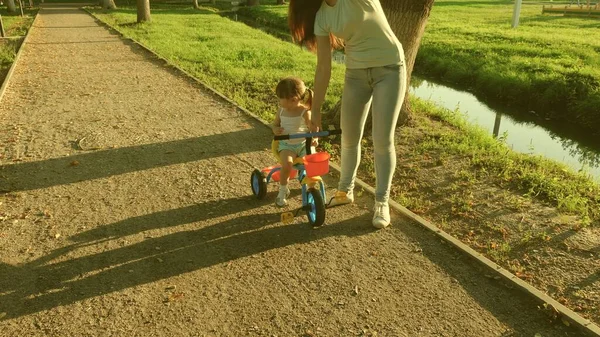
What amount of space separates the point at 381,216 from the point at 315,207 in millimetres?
634

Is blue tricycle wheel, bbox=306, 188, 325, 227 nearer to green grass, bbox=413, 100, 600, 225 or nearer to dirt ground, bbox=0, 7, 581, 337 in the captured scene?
dirt ground, bbox=0, 7, 581, 337

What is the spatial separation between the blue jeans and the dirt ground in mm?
570

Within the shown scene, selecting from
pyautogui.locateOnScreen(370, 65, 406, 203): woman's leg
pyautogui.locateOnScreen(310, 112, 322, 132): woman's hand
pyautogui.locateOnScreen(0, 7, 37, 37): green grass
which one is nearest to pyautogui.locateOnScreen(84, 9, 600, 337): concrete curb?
pyautogui.locateOnScreen(370, 65, 406, 203): woman's leg

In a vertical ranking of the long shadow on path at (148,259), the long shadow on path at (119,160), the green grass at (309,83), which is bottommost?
the long shadow on path at (148,259)

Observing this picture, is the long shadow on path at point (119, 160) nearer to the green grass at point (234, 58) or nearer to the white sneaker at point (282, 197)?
the green grass at point (234, 58)

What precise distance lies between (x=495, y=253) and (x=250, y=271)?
2.07 meters

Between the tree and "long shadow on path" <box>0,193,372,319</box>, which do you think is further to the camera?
the tree

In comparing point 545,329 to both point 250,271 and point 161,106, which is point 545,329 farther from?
point 161,106

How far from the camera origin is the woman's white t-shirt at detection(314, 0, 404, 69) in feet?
12.3

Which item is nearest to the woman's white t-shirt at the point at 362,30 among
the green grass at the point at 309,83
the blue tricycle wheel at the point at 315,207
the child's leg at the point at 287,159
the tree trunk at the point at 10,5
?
the child's leg at the point at 287,159

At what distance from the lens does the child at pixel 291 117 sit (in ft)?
14.3

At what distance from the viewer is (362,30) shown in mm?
3848

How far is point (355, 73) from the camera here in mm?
4156

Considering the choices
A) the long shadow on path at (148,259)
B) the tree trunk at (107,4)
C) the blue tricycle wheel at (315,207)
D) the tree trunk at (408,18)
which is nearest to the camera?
the long shadow on path at (148,259)
